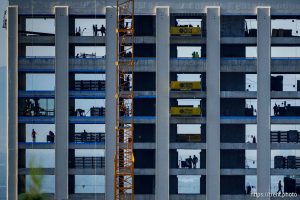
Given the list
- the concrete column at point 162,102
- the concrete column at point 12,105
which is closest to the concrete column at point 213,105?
the concrete column at point 162,102

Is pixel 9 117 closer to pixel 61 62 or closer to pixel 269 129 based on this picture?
pixel 61 62

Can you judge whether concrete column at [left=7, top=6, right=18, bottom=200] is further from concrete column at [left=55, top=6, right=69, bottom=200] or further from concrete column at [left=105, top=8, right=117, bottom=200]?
concrete column at [left=105, top=8, right=117, bottom=200]

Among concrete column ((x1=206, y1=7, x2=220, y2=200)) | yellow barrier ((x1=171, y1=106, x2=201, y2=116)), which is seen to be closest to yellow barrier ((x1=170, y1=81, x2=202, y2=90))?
concrete column ((x1=206, y1=7, x2=220, y2=200))

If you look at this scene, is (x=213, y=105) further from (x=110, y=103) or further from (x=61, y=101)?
(x=61, y=101)

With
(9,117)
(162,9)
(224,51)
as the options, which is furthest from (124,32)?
(9,117)

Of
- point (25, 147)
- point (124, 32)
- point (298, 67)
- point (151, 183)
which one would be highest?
point (124, 32)

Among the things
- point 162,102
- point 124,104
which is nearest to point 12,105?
point 124,104
